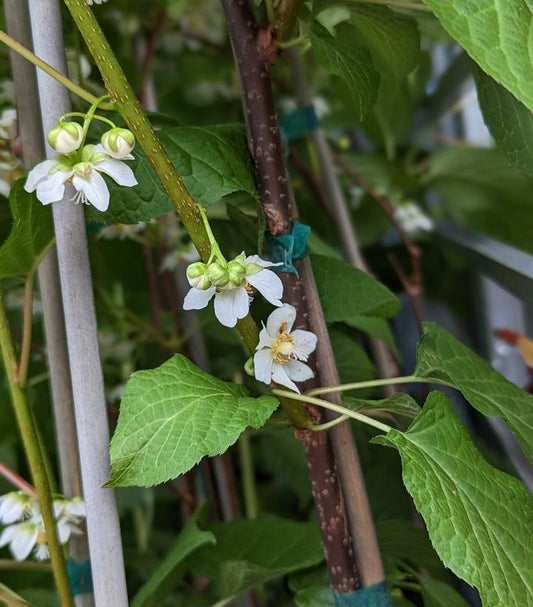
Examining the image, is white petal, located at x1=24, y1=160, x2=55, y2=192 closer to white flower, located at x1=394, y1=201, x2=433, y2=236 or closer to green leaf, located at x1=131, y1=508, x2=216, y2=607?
green leaf, located at x1=131, y1=508, x2=216, y2=607

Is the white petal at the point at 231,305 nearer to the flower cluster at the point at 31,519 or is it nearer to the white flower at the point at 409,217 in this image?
the flower cluster at the point at 31,519

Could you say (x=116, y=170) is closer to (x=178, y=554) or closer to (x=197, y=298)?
(x=197, y=298)

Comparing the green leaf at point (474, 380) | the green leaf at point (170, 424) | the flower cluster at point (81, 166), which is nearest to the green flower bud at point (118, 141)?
the flower cluster at point (81, 166)

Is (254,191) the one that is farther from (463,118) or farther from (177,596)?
(463,118)

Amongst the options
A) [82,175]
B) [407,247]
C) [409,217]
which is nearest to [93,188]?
[82,175]

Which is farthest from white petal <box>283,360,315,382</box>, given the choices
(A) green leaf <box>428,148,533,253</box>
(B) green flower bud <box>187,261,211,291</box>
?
(A) green leaf <box>428,148,533,253</box>
